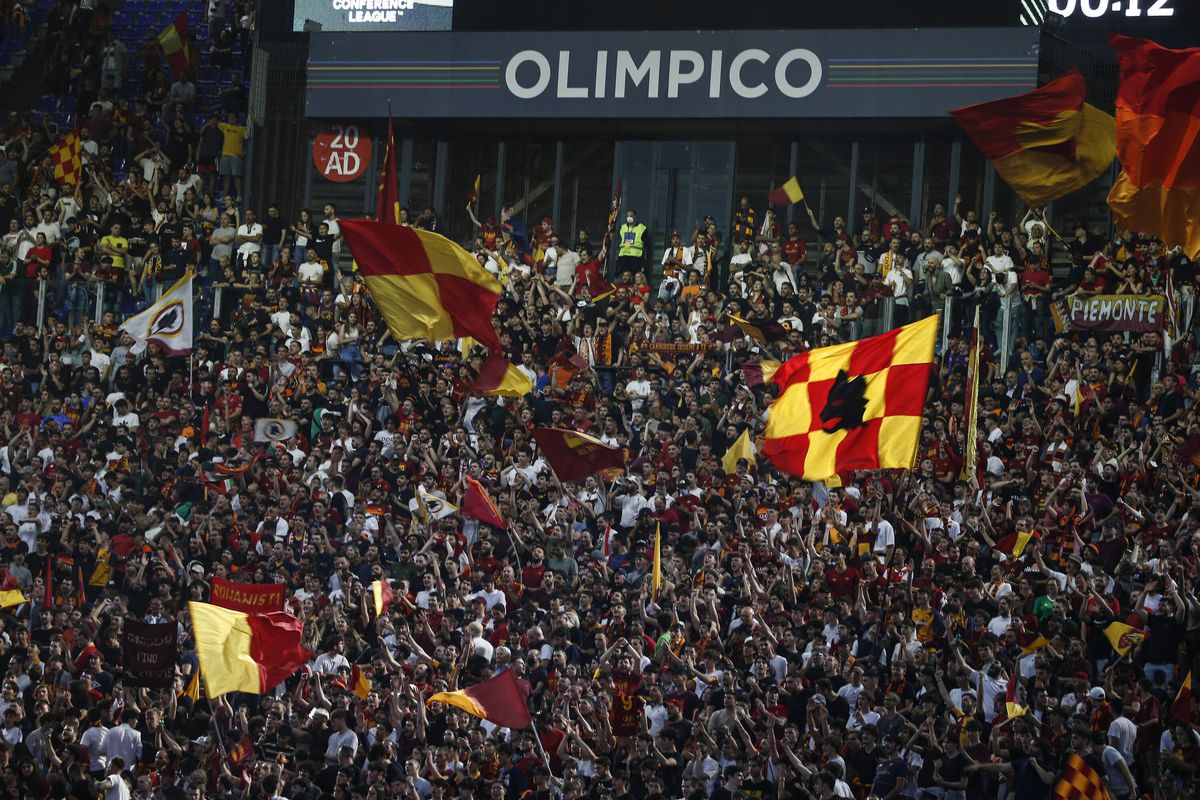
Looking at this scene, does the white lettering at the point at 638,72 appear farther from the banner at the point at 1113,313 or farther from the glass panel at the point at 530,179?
the banner at the point at 1113,313

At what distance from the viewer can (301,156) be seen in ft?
110

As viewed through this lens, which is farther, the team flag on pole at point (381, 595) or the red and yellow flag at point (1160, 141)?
the team flag on pole at point (381, 595)

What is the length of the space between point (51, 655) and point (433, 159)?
12865 millimetres

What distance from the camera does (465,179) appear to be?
33344 millimetres

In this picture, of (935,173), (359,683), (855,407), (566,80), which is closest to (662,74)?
(566,80)

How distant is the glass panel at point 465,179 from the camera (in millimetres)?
33156

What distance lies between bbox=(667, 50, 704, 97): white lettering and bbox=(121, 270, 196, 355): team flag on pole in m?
7.93

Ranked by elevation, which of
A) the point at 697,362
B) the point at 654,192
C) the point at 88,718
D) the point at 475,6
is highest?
the point at 475,6

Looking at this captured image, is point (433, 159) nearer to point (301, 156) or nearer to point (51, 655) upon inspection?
point (301, 156)

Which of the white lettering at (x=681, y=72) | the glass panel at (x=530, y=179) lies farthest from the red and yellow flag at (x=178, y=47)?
the white lettering at (x=681, y=72)

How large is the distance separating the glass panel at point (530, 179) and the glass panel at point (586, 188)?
0.79 feet

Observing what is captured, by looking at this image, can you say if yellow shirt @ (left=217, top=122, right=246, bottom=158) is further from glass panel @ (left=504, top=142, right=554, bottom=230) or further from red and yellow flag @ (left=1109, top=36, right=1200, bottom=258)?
red and yellow flag @ (left=1109, top=36, right=1200, bottom=258)

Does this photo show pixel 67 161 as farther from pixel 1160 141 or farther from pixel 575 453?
pixel 1160 141

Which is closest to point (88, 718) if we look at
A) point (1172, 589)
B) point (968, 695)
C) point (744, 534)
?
point (744, 534)
